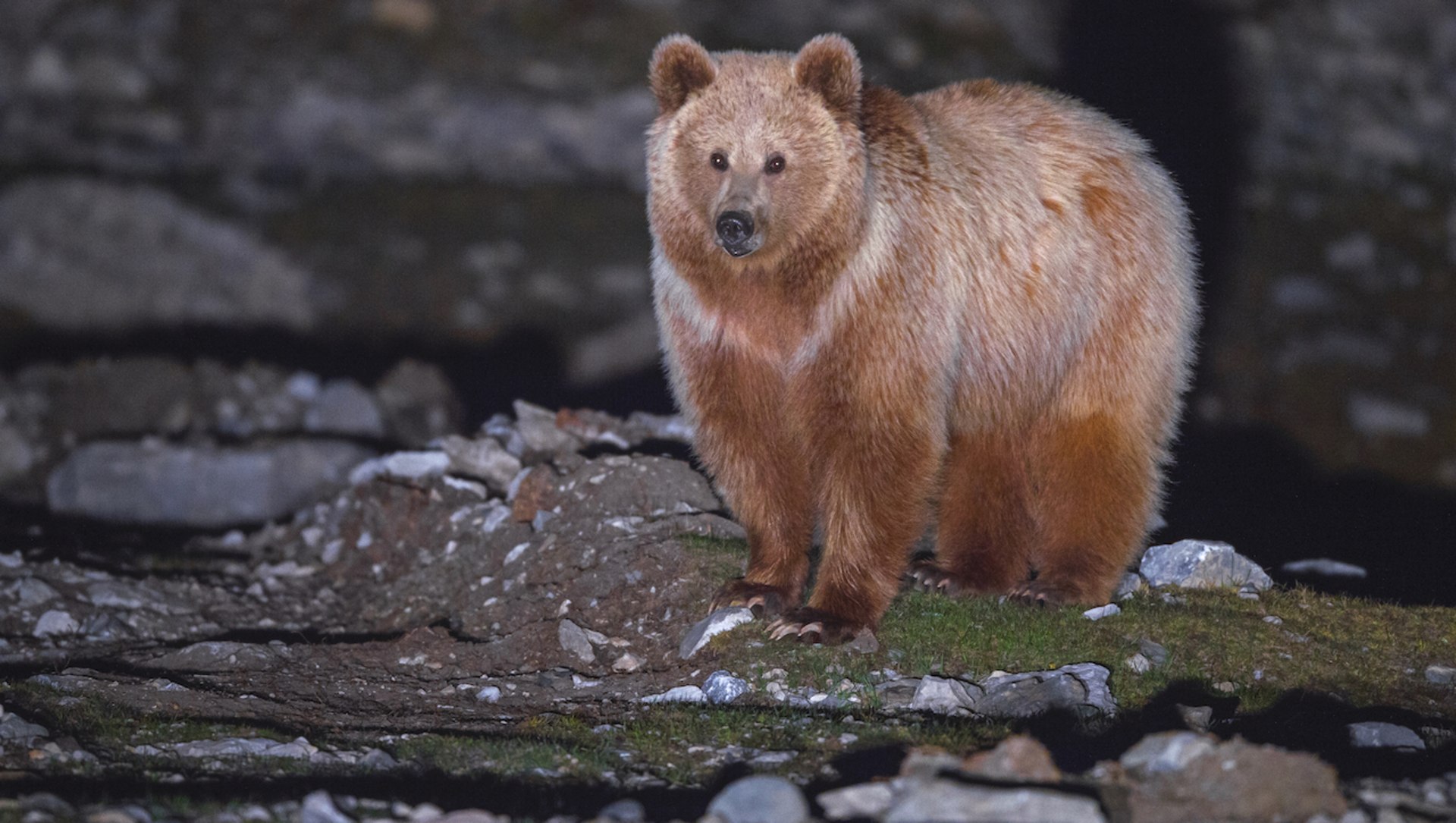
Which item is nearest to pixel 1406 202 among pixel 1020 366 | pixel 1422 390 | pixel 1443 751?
pixel 1422 390

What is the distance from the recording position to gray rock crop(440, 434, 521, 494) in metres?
9.14

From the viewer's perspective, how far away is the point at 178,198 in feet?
54.9

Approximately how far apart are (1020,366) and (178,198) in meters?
12.4

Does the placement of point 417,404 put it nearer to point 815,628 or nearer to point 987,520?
point 987,520

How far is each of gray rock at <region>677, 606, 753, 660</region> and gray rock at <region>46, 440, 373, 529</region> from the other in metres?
5.15

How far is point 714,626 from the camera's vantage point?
6.56 metres

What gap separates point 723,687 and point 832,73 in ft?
8.18

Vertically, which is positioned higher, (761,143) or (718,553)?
(761,143)

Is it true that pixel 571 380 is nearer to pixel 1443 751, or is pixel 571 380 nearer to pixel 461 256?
pixel 461 256

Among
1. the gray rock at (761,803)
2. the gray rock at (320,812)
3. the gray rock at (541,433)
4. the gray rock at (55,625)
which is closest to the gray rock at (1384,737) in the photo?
the gray rock at (761,803)

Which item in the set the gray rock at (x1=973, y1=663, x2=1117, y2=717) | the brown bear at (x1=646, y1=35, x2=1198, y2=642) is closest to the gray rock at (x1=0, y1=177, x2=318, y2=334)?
the brown bear at (x1=646, y1=35, x2=1198, y2=642)

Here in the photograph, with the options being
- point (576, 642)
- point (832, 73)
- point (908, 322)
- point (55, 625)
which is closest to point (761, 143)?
point (832, 73)

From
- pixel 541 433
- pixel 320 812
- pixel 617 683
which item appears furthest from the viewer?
pixel 541 433

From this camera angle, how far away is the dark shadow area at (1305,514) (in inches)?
365
